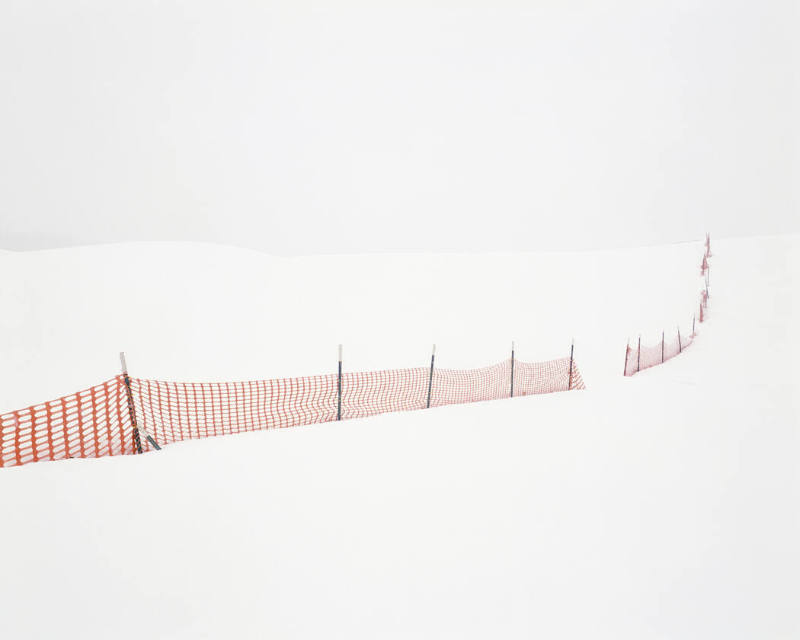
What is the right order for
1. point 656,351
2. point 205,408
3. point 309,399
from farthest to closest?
1. point 656,351
2. point 309,399
3. point 205,408

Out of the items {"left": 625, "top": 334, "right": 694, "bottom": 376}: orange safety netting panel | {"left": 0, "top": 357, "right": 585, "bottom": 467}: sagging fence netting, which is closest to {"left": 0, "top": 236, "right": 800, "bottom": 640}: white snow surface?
{"left": 0, "top": 357, "right": 585, "bottom": 467}: sagging fence netting

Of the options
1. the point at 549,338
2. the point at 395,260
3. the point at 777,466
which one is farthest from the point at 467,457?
the point at 395,260

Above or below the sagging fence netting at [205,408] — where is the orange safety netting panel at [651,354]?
below

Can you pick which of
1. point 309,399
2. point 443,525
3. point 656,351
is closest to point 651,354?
point 656,351

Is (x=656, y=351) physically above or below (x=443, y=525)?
below

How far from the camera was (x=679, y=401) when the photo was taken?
923 centimetres

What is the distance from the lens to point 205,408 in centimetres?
738

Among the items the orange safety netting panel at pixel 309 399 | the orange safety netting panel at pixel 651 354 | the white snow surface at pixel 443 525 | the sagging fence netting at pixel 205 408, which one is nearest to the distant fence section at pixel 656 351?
the orange safety netting panel at pixel 651 354

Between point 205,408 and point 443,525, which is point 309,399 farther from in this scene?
point 443,525

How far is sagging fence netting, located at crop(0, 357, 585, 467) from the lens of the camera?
5.54 m

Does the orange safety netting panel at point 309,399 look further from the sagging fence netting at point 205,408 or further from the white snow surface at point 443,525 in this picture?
the white snow surface at point 443,525

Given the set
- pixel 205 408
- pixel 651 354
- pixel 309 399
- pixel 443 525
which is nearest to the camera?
pixel 443 525

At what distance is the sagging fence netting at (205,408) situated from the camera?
5.54 meters

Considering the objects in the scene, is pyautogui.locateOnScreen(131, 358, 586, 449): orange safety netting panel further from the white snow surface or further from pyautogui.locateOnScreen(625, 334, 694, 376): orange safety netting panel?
pyautogui.locateOnScreen(625, 334, 694, 376): orange safety netting panel
